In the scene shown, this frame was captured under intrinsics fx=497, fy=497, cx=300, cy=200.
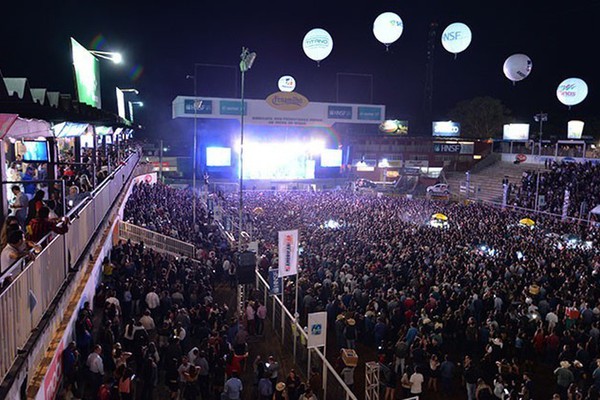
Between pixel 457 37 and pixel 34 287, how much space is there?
80.1ft

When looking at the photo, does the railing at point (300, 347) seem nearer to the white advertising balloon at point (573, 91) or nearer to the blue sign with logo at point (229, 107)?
the white advertising balloon at point (573, 91)

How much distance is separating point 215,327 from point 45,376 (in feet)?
17.6

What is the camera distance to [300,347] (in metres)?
11.5

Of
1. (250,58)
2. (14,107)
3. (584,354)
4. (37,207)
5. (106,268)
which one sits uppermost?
(250,58)

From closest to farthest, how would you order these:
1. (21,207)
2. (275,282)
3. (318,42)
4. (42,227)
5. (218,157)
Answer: (42,227)
(21,207)
(275,282)
(318,42)
(218,157)

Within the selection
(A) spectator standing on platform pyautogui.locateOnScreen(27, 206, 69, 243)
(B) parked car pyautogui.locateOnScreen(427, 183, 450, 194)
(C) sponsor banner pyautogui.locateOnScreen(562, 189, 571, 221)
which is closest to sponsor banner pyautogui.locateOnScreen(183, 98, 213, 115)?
(B) parked car pyautogui.locateOnScreen(427, 183, 450, 194)

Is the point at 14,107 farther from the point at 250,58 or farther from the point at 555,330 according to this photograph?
the point at 555,330

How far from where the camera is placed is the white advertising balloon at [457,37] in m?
25.3

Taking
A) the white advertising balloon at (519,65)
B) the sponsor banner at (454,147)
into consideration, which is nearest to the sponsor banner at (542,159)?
the white advertising balloon at (519,65)

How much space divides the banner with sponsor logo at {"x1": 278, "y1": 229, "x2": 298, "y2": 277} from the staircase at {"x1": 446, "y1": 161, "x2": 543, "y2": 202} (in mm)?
33633

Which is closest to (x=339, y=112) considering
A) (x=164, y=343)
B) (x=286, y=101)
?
(x=286, y=101)

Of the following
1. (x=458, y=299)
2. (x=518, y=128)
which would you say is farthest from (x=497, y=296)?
(x=518, y=128)

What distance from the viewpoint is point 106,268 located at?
12797mm

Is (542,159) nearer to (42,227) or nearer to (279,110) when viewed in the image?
(279,110)
